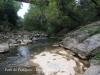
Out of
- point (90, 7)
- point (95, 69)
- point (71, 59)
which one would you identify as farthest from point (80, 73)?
point (90, 7)

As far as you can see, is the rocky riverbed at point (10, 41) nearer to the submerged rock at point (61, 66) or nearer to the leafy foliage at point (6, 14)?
the submerged rock at point (61, 66)

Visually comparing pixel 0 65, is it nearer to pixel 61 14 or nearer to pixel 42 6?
pixel 61 14

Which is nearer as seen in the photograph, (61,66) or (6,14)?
(61,66)

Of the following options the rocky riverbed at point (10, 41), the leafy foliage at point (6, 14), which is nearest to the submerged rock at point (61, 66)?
the rocky riverbed at point (10, 41)

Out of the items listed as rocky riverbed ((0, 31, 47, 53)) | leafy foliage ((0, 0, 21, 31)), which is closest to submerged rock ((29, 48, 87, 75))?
rocky riverbed ((0, 31, 47, 53))

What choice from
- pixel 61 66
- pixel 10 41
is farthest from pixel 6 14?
pixel 61 66

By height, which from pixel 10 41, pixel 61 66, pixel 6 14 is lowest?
pixel 61 66

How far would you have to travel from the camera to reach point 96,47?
8945mm

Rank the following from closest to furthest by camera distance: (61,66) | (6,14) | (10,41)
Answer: (61,66)
(10,41)
(6,14)

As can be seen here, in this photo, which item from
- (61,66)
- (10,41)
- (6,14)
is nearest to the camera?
(61,66)

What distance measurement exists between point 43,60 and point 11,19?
24.8 meters

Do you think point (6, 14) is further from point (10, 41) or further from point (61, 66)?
point (61, 66)

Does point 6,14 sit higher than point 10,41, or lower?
higher

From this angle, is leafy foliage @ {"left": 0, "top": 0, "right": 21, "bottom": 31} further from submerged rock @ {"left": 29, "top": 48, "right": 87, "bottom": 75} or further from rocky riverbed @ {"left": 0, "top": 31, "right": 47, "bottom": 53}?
submerged rock @ {"left": 29, "top": 48, "right": 87, "bottom": 75}
